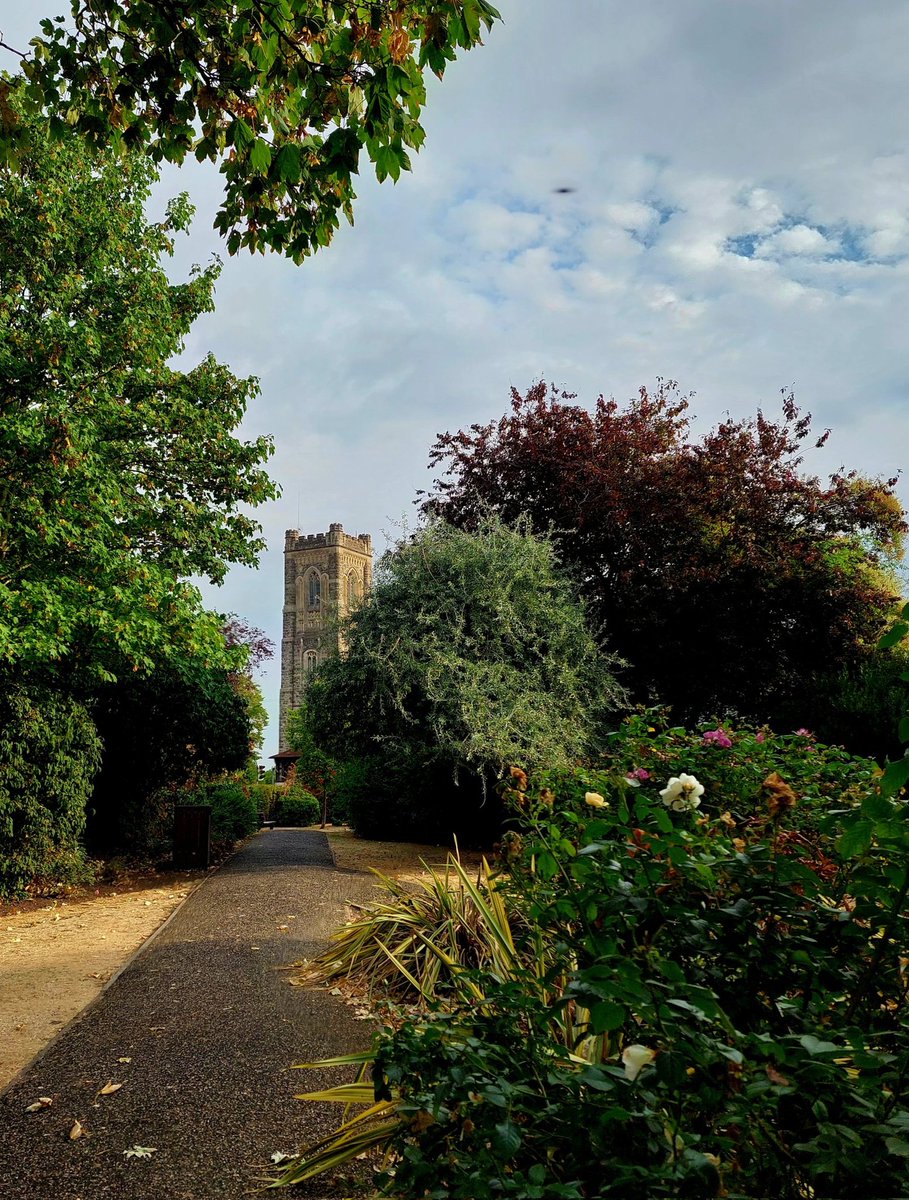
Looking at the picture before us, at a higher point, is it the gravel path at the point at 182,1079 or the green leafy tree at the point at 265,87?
the green leafy tree at the point at 265,87

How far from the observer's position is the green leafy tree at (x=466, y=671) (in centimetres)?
1129

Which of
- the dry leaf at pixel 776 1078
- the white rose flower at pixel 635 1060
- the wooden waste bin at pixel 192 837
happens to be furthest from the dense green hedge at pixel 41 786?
the dry leaf at pixel 776 1078

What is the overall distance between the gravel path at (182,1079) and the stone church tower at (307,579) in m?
57.5

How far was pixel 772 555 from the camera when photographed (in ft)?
44.8

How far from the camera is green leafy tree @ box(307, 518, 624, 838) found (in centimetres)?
1129

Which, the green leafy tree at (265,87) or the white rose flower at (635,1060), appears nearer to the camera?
the white rose flower at (635,1060)

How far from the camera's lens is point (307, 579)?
65.0 meters

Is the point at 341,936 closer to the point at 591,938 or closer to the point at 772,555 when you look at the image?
the point at 591,938

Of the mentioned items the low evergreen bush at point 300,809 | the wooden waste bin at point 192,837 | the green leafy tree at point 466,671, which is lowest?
the low evergreen bush at point 300,809

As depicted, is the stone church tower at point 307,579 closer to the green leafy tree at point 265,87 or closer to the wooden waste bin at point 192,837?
the wooden waste bin at point 192,837

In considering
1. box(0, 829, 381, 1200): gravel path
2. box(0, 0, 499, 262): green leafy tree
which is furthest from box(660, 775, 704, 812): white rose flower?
box(0, 0, 499, 262): green leafy tree

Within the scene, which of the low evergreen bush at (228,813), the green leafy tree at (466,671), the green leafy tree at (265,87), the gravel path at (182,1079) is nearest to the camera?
the gravel path at (182,1079)

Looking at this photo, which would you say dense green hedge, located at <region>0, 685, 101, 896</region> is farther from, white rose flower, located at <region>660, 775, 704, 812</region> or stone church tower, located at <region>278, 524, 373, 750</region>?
stone church tower, located at <region>278, 524, 373, 750</region>

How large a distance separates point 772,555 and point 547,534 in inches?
152
